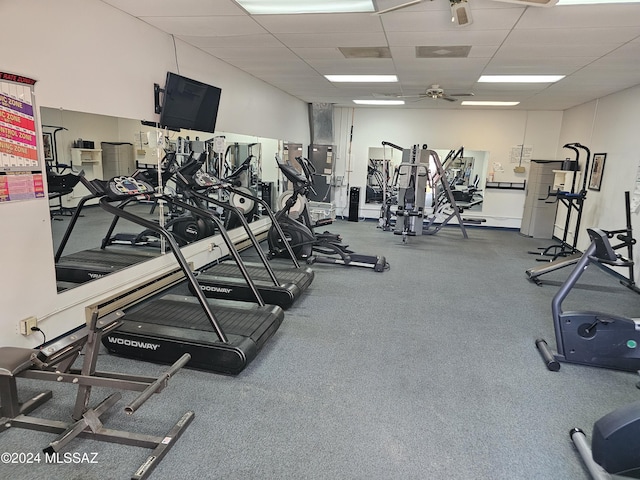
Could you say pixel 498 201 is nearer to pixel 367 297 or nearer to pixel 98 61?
pixel 367 297

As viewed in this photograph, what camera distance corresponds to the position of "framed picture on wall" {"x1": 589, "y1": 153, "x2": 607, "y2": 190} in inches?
264

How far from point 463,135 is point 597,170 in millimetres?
3335

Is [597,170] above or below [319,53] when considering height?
below

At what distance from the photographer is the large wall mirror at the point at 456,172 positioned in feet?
31.0

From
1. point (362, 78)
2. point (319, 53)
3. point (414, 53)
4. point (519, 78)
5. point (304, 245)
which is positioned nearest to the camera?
point (414, 53)

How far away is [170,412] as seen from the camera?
243cm

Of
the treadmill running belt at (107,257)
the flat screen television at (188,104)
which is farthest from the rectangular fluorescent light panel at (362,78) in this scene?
the treadmill running belt at (107,257)

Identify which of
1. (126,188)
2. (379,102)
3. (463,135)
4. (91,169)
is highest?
(379,102)

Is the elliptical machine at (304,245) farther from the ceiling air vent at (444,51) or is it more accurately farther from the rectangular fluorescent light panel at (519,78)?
the rectangular fluorescent light panel at (519,78)

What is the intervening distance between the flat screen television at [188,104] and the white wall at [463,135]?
572 centimetres

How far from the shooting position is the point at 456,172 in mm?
9789

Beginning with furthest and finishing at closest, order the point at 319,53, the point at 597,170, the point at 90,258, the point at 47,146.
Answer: the point at 597,170 → the point at 319,53 → the point at 90,258 → the point at 47,146

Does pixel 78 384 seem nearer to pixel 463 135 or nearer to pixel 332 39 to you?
pixel 332 39

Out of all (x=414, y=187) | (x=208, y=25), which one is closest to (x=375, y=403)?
(x=208, y=25)
